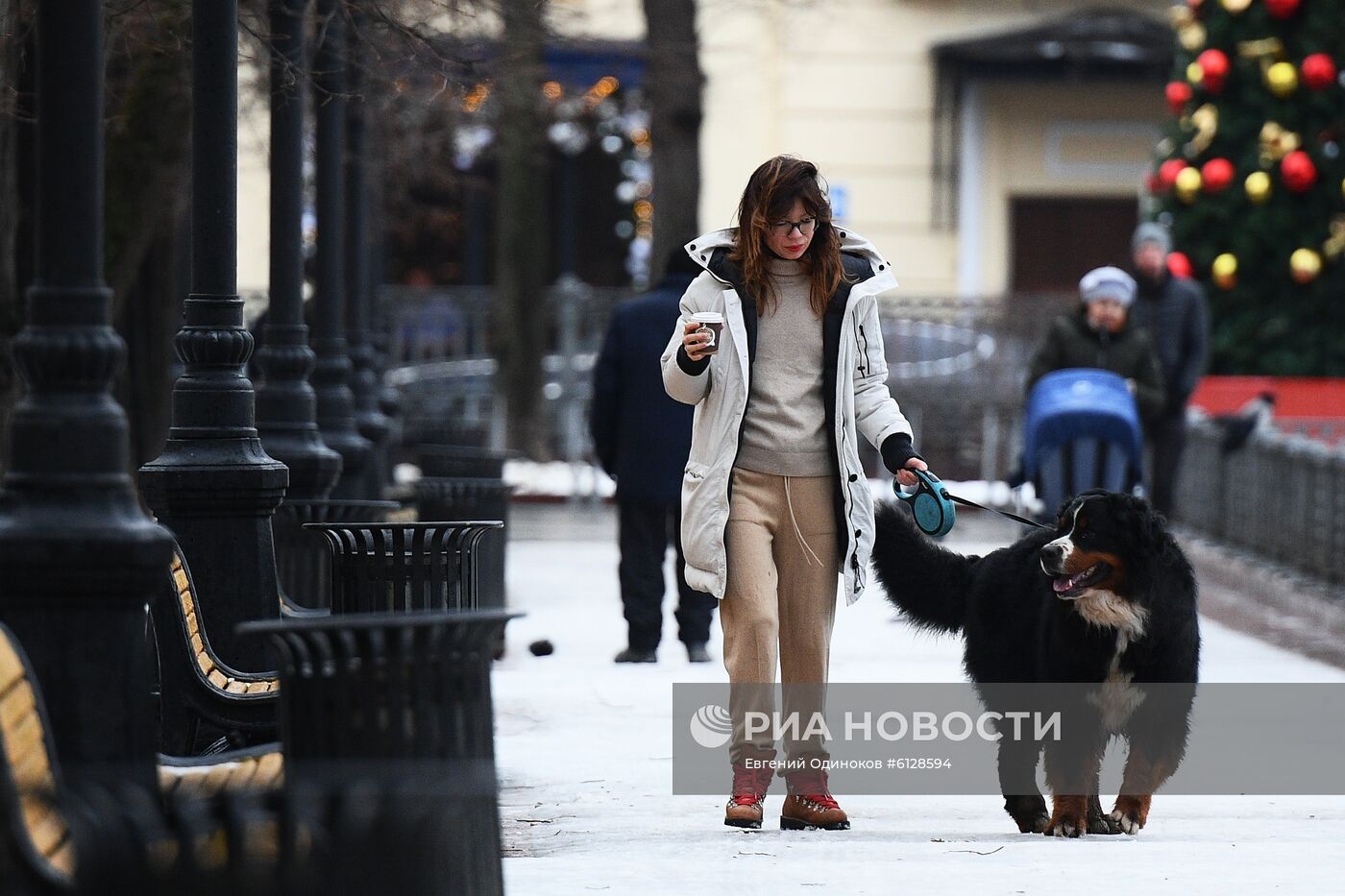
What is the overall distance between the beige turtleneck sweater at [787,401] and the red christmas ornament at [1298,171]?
1425cm

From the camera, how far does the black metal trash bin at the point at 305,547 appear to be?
355 inches

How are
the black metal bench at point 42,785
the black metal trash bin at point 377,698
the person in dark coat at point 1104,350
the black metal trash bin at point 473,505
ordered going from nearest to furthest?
the black metal bench at point 42,785 < the black metal trash bin at point 377,698 < the black metal trash bin at point 473,505 < the person in dark coat at point 1104,350

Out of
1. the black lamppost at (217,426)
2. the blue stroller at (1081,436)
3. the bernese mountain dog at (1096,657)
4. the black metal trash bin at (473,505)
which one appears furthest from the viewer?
the blue stroller at (1081,436)

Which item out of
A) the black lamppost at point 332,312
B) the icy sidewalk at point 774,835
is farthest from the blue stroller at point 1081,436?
the black lamppost at point 332,312

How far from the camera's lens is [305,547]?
30.0 ft

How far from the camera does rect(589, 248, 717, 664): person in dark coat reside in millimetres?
10594

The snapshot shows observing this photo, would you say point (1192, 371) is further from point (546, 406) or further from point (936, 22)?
point (936, 22)

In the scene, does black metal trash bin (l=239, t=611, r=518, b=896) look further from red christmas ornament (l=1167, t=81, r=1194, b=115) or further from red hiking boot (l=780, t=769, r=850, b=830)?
red christmas ornament (l=1167, t=81, r=1194, b=115)

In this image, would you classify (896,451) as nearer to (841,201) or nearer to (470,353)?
(470,353)

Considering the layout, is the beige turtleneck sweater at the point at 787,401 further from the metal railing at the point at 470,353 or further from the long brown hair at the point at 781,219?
the metal railing at the point at 470,353

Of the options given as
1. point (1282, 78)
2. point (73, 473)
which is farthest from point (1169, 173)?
point (73, 473)

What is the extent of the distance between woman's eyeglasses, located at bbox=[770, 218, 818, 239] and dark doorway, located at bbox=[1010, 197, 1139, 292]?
21600 millimetres

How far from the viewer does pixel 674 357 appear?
21.5ft

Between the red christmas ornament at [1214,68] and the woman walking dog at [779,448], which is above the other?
the red christmas ornament at [1214,68]
